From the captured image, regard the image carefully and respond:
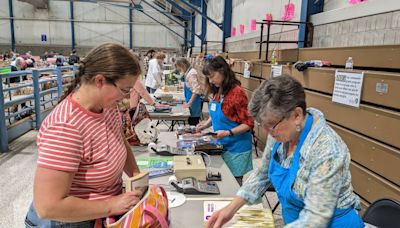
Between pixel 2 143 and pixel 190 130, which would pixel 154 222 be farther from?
pixel 2 143

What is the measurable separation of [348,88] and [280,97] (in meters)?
1.70

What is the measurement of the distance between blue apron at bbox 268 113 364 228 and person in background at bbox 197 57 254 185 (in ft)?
3.80

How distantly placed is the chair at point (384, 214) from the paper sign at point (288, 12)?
344cm

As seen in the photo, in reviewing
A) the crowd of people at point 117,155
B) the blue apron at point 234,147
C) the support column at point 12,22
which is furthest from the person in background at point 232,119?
the support column at point 12,22

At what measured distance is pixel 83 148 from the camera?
111 cm

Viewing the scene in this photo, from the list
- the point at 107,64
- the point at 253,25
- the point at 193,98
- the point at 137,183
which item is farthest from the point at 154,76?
the point at 107,64

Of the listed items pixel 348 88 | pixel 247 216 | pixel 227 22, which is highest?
pixel 227 22

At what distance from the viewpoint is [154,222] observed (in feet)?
3.91

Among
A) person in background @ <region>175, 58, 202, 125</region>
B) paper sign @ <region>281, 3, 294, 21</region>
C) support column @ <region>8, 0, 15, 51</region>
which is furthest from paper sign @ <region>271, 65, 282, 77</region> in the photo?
support column @ <region>8, 0, 15, 51</region>

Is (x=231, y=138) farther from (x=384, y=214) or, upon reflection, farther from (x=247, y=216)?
(x=384, y=214)

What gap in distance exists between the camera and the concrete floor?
111 inches

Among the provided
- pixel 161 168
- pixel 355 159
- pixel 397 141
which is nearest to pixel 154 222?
pixel 161 168

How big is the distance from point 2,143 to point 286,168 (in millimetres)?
4662

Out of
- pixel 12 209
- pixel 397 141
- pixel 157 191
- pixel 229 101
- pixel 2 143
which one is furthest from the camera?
pixel 2 143
